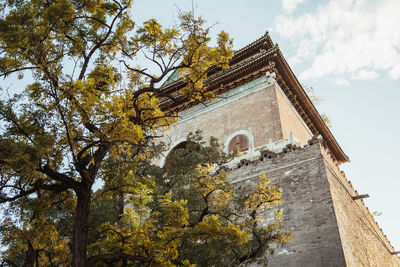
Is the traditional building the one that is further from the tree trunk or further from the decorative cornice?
the tree trunk

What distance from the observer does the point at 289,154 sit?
11.0 m

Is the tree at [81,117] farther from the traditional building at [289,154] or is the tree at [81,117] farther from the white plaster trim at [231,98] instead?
the white plaster trim at [231,98]

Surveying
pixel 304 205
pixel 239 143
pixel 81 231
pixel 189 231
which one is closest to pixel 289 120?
pixel 239 143

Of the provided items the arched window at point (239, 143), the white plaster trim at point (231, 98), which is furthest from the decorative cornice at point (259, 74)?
the arched window at point (239, 143)

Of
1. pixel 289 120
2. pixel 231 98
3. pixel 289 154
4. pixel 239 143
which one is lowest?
pixel 289 154

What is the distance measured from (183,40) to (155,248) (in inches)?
149

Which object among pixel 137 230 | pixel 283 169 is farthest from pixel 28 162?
pixel 283 169

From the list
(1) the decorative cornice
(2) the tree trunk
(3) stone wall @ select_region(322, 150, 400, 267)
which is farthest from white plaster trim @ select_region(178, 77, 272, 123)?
(2) the tree trunk

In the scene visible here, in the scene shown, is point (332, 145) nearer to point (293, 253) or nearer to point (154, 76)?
point (293, 253)

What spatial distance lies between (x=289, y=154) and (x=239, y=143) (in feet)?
9.14

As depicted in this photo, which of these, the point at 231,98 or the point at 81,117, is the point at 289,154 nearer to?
the point at 231,98

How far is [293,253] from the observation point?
909 centimetres

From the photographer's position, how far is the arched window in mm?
13188

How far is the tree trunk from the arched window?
27.8ft
